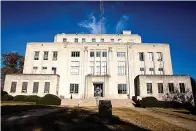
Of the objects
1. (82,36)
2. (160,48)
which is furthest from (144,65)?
(82,36)

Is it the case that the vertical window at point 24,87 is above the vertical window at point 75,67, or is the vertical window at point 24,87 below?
below

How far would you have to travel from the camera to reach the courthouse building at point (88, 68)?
34.9 meters

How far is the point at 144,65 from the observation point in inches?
1572

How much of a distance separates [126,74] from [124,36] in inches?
662

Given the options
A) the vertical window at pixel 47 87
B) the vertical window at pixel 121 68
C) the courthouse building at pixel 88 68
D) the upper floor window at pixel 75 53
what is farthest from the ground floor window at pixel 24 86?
the vertical window at pixel 121 68

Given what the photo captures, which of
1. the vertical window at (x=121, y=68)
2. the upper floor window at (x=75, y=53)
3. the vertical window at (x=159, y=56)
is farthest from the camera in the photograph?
the upper floor window at (x=75, y=53)

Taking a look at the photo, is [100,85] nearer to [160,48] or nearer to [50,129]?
[160,48]

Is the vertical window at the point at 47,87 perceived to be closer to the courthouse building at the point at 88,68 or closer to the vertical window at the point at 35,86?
the courthouse building at the point at 88,68

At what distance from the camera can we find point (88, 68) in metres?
39.9

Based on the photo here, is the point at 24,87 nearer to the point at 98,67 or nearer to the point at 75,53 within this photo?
the point at 75,53

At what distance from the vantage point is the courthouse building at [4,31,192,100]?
115ft

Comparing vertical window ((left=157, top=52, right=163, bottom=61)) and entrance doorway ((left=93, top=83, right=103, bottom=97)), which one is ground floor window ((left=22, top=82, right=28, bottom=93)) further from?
vertical window ((left=157, top=52, right=163, bottom=61))

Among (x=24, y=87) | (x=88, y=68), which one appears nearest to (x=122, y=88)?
(x=88, y=68)

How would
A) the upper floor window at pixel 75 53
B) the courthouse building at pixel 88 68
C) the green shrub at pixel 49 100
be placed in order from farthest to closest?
the upper floor window at pixel 75 53
the courthouse building at pixel 88 68
the green shrub at pixel 49 100
